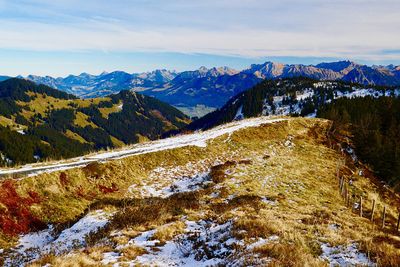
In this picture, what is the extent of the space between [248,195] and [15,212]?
20628 millimetres

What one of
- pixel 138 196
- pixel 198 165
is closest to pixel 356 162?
pixel 198 165

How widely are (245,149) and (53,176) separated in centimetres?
3044

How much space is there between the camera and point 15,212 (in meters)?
25.7

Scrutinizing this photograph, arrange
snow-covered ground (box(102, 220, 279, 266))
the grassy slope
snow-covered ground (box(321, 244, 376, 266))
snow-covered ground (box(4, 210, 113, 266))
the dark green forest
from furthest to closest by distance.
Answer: the dark green forest → snow-covered ground (box(4, 210, 113, 266)) → the grassy slope → snow-covered ground (box(102, 220, 279, 266)) → snow-covered ground (box(321, 244, 376, 266))

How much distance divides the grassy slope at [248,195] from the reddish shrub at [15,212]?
0.54 metres

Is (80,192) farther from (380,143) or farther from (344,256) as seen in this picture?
(380,143)

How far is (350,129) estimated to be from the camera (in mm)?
73125

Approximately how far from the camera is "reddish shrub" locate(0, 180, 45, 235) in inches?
947

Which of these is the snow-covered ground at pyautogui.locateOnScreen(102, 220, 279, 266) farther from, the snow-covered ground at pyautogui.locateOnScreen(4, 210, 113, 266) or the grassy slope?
the snow-covered ground at pyautogui.locateOnScreen(4, 210, 113, 266)

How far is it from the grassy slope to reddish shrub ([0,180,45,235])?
21.1 inches

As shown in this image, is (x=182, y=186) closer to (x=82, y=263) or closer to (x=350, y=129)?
(x=82, y=263)

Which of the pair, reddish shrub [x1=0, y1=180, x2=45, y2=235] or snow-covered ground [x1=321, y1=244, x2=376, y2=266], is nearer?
snow-covered ground [x1=321, y1=244, x2=376, y2=266]

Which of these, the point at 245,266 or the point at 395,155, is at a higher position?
the point at 245,266

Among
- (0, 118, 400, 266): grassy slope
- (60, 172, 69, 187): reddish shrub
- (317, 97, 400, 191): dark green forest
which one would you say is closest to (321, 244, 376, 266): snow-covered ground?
(0, 118, 400, 266): grassy slope
